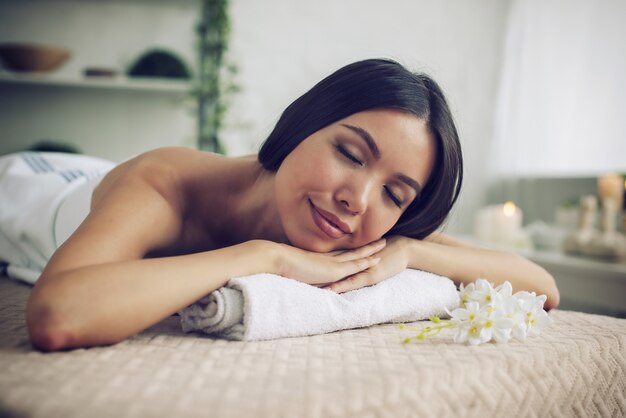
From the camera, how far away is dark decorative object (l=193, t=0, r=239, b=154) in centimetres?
321

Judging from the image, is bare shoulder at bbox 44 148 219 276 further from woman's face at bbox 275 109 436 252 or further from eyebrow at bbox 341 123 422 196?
eyebrow at bbox 341 123 422 196

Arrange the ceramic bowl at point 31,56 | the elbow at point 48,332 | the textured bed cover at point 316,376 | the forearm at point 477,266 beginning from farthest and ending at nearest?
the ceramic bowl at point 31,56, the forearm at point 477,266, the elbow at point 48,332, the textured bed cover at point 316,376

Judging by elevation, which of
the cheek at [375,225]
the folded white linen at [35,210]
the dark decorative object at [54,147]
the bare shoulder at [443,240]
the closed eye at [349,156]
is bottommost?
the dark decorative object at [54,147]

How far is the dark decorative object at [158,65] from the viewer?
10.2 feet

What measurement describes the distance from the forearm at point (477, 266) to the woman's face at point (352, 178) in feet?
0.44

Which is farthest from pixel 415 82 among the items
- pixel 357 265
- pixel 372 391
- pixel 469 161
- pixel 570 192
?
pixel 469 161

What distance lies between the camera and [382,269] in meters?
1.06

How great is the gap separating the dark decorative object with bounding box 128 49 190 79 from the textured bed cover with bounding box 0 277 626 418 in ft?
7.89

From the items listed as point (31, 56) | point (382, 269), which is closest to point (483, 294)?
point (382, 269)

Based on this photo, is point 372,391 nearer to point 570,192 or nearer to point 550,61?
point 570,192

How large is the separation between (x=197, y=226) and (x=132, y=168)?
0.20 metres

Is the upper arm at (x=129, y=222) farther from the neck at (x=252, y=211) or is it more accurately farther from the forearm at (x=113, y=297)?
the neck at (x=252, y=211)

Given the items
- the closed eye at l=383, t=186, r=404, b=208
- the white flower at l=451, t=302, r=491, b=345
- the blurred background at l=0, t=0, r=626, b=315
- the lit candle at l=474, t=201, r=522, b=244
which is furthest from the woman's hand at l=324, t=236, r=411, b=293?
the lit candle at l=474, t=201, r=522, b=244

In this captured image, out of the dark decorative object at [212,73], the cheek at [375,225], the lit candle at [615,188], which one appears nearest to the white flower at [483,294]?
the cheek at [375,225]
